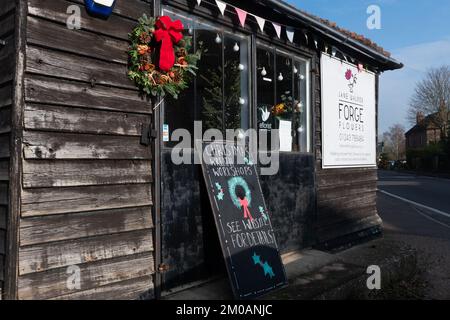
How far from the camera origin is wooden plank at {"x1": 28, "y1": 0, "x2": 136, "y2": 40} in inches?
120

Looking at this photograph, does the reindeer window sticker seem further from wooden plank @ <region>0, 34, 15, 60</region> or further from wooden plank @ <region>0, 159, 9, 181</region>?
wooden plank @ <region>0, 34, 15, 60</region>

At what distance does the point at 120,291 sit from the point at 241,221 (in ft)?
4.25

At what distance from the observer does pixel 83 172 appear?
328 centimetres

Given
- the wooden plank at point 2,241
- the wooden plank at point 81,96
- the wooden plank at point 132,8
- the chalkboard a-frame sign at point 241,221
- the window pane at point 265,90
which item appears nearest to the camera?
the wooden plank at point 2,241

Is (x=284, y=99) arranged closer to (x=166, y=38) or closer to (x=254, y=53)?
(x=254, y=53)

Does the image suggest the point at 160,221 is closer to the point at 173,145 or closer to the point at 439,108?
the point at 173,145

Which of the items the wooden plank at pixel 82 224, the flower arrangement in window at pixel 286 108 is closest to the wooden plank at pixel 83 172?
the wooden plank at pixel 82 224

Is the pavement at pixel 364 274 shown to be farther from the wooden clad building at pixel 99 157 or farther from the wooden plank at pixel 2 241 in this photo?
the wooden plank at pixel 2 241

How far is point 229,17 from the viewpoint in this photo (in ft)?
15.2

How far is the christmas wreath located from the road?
3831 mm

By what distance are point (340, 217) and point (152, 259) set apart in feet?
11.6

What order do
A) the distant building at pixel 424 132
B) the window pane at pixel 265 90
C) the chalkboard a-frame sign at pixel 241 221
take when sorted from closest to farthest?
1. the chalkboard a-frame sign at pixel 241 221
2. the window pane at pixel 265 90
3. the distant building at pixel 424 132

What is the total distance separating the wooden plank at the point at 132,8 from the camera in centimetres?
355

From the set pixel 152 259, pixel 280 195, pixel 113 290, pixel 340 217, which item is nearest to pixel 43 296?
pixel 113 290
